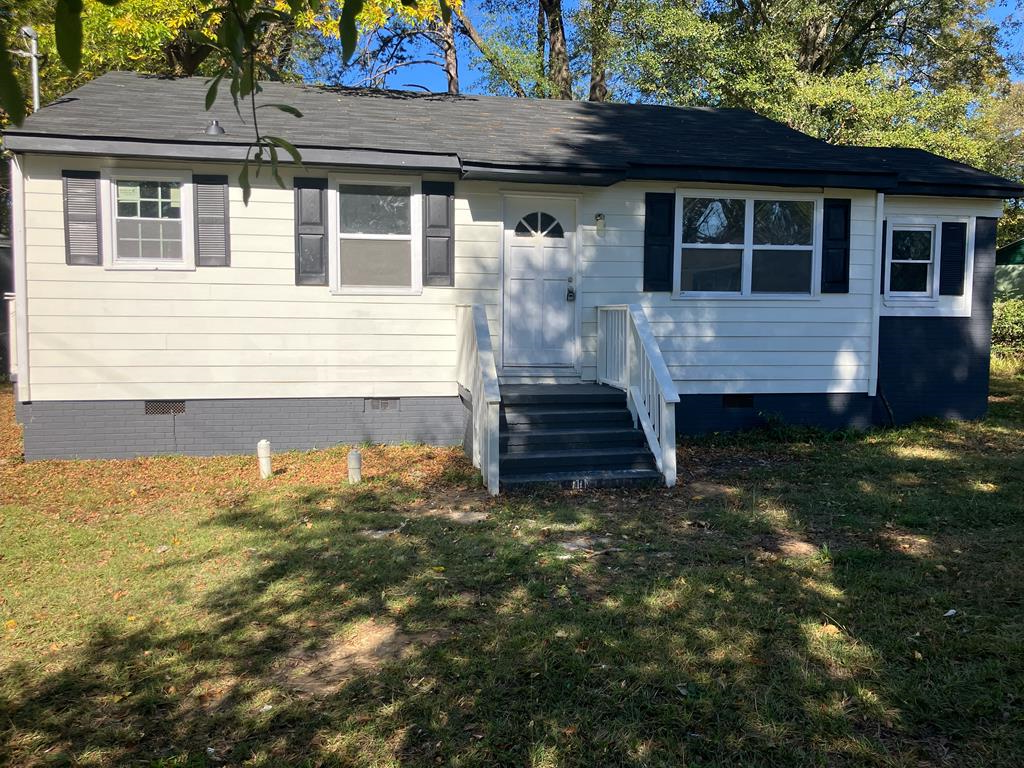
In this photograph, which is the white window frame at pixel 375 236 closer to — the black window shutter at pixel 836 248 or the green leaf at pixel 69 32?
the black window shutter at pixel 836 248

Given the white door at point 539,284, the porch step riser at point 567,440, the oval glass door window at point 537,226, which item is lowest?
the porch step riser at point 567,440

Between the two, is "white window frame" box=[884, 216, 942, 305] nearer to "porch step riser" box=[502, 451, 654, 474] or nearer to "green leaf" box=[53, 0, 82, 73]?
"porch step riser" box=[502, 451, 654, 474]

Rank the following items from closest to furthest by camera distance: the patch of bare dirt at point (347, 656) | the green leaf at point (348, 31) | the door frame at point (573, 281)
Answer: the green leaf at point (348, 31) → the patch of bare dirt at point (347, 656) → the door frame at point (573, 281)

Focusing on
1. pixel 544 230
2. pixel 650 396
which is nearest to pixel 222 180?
pixel 544 230

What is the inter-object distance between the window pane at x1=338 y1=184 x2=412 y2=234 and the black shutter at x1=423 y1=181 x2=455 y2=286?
0.24 meters

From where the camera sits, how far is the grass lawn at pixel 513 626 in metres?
3.09

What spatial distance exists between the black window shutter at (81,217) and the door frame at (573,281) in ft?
14.3

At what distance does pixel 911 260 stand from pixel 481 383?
6859 mm

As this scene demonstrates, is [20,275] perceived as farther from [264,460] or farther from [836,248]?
[836,248]

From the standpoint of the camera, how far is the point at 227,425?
862 centimetres

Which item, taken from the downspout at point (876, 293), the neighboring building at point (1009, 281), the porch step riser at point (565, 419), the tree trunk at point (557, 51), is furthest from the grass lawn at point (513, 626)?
the neighboring building at point (1009, 281)

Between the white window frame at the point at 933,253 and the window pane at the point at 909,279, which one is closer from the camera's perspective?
the white window frame at the point at 933,253

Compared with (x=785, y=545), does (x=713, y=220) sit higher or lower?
higher

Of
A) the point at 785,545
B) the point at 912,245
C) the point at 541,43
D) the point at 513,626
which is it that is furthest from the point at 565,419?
the point at 541,43
